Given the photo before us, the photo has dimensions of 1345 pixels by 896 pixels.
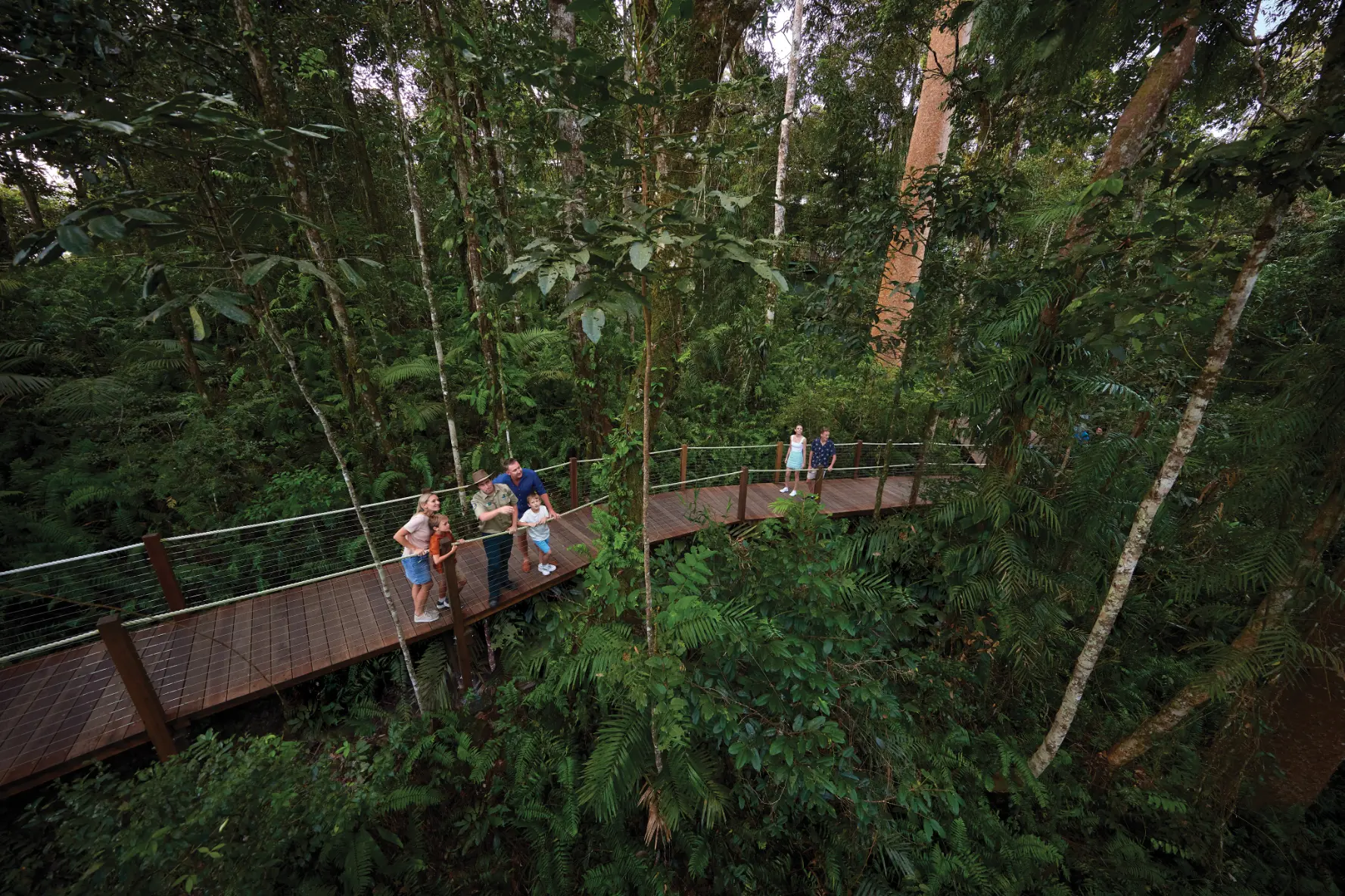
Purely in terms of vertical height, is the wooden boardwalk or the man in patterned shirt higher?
the man in patterned shirt

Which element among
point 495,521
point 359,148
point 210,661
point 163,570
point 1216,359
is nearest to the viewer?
point 1216,359

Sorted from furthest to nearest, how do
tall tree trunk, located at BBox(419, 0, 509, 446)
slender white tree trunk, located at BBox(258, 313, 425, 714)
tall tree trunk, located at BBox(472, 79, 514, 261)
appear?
tall tree trunk, located at BBox(472, 79, 514, 261), tall tree trunk, located at BBox(419, 0, 509, 446), slender white tree trunk, located at BBox(258, 313, 425, 714)

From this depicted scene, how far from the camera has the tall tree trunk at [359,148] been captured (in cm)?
920

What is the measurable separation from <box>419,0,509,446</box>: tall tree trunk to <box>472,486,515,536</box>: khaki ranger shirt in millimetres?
1693

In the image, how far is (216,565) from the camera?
6016 mm

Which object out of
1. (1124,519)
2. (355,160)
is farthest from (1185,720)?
(355,160)

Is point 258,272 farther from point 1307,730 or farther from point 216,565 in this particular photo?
point 1307,730

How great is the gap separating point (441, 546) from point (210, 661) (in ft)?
6.71

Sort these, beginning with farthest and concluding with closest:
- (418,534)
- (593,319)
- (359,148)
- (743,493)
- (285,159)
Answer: (359,148) < (743,493) < (285,159) < (418,534) < (593,319)

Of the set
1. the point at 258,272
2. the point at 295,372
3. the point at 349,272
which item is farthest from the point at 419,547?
the point at 258,272

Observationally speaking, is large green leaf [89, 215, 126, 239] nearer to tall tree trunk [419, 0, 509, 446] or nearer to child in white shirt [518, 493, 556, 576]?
tall tree trunk [419, 0, 509, 446]

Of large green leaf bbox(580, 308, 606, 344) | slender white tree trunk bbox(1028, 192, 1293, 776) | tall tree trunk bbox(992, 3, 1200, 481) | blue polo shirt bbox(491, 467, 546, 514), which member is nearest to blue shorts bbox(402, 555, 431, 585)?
blue polo shirt bbox(491, 467, 546, 514)

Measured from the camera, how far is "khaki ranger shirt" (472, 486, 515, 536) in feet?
15.9

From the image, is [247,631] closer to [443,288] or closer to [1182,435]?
[1182,435]
